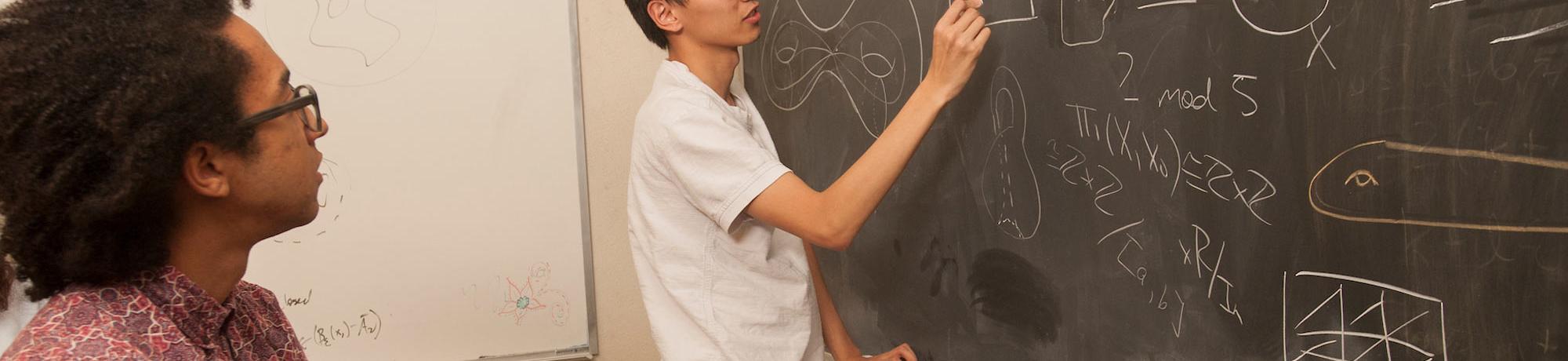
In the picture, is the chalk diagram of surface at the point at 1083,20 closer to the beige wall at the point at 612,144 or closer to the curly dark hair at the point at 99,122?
the curly dark hair at the point at 99,122

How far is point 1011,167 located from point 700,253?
0.49 m

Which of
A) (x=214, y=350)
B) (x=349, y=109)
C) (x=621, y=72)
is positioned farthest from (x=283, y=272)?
(x=214, y=350)

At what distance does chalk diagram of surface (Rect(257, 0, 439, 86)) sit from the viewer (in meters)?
2.54

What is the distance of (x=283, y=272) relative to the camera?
2.65 m

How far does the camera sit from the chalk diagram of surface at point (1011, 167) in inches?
60.4

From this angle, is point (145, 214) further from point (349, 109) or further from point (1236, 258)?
point (349, 109)

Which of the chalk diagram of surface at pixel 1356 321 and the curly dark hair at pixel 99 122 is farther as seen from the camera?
the chalk diagram of surface at pixel 1356 321

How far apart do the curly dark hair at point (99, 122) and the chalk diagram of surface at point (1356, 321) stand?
1090mm

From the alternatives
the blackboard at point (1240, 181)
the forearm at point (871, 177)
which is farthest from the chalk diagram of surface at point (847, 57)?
the forearm at point (871, 177)

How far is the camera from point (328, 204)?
2654 millimetres

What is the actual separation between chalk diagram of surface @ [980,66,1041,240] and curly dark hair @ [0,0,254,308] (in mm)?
1032

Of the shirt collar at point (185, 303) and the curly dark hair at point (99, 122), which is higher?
the curly dark hair at point (99, 122)

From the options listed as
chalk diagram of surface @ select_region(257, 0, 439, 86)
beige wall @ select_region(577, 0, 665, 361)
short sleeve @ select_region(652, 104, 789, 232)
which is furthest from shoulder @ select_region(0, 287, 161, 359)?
beige wall @ select_region(577, 0, 665, 361)

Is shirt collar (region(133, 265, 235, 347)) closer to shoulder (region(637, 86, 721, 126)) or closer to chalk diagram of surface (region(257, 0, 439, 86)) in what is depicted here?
shoulder (region(637, 86, 721, 126))
